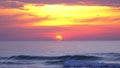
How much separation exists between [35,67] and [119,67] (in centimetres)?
977

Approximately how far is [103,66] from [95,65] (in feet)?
3.05

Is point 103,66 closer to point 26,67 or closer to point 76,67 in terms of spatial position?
point 76,67


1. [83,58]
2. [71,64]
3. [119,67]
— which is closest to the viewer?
[119,67]

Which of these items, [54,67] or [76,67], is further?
[54,67]

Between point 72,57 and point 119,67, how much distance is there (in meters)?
17.8

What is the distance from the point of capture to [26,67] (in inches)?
1704

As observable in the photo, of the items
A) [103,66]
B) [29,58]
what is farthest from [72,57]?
[103,66]

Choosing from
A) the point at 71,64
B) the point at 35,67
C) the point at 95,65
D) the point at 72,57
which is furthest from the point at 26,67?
the point at 72,57

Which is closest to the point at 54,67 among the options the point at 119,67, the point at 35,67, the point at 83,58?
the point at 35,67

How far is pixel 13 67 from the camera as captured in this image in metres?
43.9

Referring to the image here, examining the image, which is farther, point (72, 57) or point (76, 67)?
point (72, 57)

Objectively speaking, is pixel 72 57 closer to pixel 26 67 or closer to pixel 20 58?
pixel 20 58

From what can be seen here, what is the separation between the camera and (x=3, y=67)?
142 feet

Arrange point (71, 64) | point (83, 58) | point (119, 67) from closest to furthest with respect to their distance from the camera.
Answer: point (119, 67)
point (71, 64)
point (83, 58)
